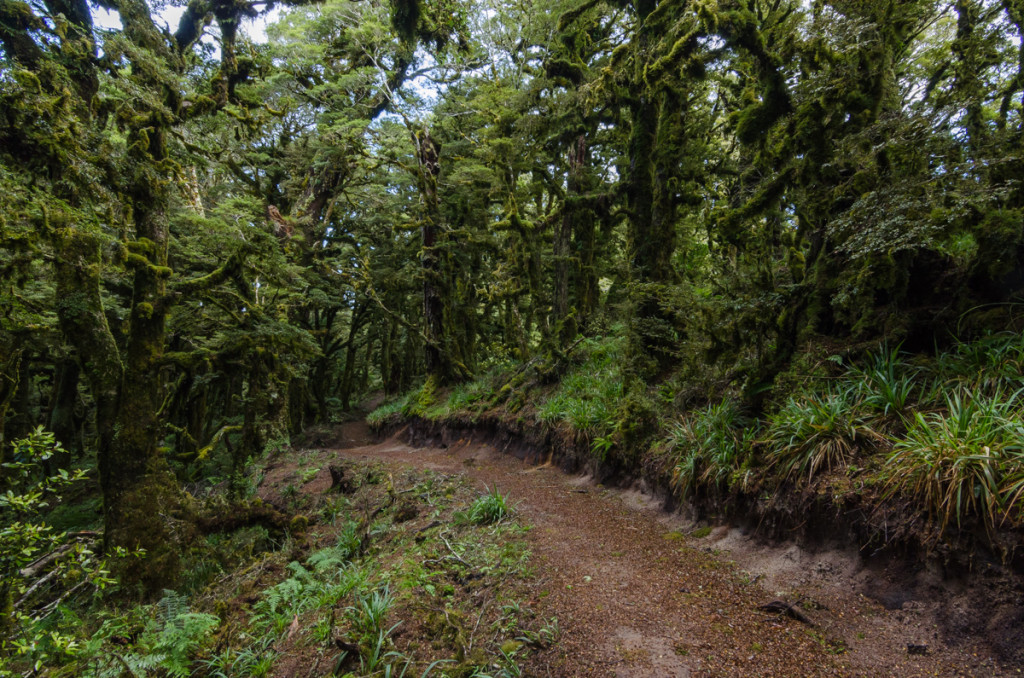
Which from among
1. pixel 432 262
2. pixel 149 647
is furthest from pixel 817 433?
pixel 432 262

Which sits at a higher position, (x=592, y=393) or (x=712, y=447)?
(x=592, y=393)

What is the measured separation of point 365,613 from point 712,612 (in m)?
3.00

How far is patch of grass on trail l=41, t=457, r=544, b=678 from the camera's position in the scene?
335cm

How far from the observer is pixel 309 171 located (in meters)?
15.9

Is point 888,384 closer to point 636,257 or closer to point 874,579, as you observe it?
point 874,579

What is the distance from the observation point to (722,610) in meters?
3.48

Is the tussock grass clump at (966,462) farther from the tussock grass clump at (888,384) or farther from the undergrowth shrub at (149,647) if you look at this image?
the undergrowth shrub at (149,647)

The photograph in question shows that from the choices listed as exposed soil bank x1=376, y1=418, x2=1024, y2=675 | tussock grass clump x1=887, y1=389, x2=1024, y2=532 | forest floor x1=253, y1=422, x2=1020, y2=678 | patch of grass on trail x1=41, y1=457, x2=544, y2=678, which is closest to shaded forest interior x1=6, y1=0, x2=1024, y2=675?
tussock grass clump x1=887, y1=389, x2=1024, y2=532

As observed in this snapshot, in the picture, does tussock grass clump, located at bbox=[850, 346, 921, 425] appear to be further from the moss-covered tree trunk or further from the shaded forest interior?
the moss-covered tree trunk

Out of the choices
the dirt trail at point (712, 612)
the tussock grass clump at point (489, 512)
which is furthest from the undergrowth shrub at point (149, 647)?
the dirt trail at point (712, 612)

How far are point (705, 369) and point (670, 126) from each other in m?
5.48

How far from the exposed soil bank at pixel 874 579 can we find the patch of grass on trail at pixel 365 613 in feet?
4.44

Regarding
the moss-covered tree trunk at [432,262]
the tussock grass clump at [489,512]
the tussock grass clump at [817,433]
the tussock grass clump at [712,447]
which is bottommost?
the tussock grass clump at [489,512]

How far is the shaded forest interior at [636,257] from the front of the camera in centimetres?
362
